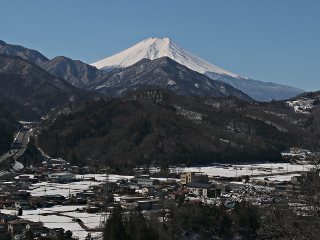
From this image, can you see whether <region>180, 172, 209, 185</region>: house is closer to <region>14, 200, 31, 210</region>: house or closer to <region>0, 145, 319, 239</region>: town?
<region>0, 145, 319, 239</region>: town

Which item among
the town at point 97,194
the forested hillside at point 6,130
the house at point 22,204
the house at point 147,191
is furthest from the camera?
the forested hillside at point 6,130

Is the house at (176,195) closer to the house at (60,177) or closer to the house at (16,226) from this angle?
the house at (16,226)

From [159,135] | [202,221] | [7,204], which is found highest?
[159,135]

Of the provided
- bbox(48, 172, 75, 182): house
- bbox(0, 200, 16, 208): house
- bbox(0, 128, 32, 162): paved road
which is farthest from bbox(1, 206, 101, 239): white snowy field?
bbox(0, 128, 32, 162): paved road

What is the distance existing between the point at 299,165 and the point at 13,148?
157 ft

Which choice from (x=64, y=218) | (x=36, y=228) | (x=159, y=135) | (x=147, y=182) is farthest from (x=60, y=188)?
(x=159, y=135)

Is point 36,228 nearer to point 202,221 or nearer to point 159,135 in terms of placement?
point 202,221

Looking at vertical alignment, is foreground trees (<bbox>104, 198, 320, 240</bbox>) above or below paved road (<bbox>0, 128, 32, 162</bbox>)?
below

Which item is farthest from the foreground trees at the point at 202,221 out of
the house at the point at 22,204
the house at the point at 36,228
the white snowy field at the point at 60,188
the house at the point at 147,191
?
the white snowy field at the point at 60,188

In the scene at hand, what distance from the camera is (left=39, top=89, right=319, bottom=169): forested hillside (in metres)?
93.6

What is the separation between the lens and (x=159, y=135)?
10119 centimetres

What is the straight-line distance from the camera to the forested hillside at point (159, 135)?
93.6m

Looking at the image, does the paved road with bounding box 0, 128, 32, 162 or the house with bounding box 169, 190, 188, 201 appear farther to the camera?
the paved road with bounding box 0, 128, 32, 162

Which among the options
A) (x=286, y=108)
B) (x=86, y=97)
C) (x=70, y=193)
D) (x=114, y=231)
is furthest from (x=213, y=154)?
(x=86, y=97)
